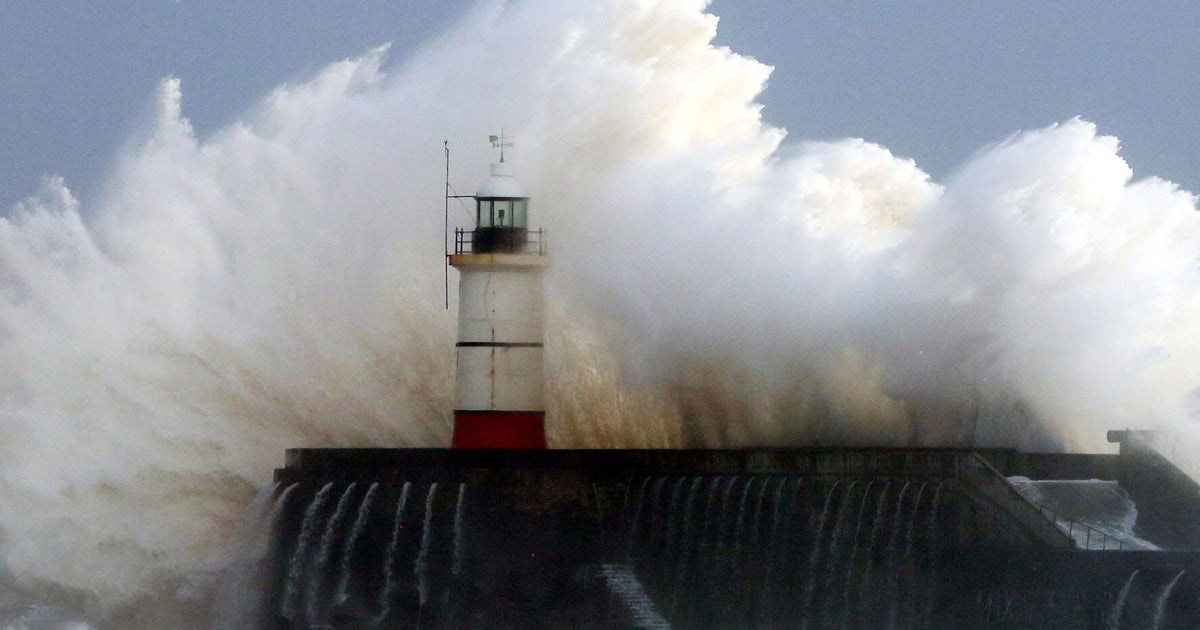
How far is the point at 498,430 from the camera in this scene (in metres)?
41.0

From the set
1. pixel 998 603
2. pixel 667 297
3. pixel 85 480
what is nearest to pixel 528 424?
pixel 667 297

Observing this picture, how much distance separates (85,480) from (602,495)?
28.2ft

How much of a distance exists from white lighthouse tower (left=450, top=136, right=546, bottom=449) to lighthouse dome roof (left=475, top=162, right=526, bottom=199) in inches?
0.5

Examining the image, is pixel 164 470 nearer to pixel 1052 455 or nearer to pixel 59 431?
pixel 59 431

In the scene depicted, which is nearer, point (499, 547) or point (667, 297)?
point (499, 547)

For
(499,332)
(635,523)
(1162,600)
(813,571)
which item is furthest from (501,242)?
(1162,600)

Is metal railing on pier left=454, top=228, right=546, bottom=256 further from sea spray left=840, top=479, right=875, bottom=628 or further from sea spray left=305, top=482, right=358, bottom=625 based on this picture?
sea spray left=840, top=479, right=875, bottom=628

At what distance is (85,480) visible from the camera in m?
42.5

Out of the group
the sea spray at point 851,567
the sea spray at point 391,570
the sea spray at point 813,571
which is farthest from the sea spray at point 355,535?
the sea spray at point 851,567

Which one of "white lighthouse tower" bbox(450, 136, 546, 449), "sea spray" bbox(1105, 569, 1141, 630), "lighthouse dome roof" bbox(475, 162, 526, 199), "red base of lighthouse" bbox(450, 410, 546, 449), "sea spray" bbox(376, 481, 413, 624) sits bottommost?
"sea spray" bbox(1105, 569, 1141, 630)

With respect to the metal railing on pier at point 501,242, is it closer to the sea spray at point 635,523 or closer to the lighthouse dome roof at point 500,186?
the lighthouse dome roof at point 500,186

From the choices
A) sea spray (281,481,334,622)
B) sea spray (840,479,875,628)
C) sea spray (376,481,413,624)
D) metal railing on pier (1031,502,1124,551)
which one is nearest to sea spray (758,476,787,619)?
sea spray (840,479,875,628)

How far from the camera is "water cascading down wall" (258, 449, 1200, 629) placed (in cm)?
3462

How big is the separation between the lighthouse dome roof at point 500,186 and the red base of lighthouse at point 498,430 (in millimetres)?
3003
